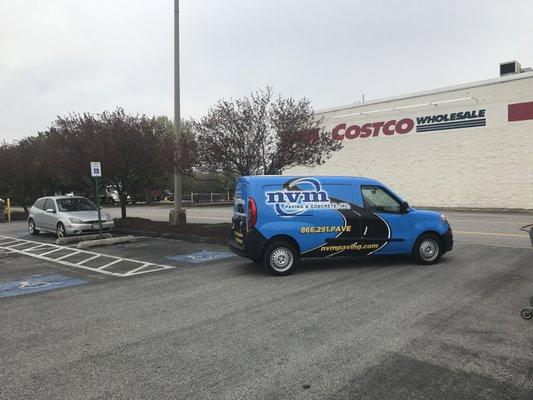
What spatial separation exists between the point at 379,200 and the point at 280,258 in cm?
234

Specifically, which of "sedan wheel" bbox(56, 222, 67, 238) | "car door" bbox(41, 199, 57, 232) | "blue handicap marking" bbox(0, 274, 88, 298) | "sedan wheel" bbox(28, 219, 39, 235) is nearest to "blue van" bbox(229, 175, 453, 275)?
"blue handicap marking" bbox(0, 274, 88, 298)

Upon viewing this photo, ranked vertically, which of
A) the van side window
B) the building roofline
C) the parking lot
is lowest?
the parking lot

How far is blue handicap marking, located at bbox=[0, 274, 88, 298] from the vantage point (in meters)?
7.93

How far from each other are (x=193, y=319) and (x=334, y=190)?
4.16 m

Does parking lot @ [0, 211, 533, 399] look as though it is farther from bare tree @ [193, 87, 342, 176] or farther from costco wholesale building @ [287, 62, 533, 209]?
costco wholesale building @ [287, 62, 533, 209]

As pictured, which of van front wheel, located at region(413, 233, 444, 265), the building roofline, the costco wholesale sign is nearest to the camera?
van front wheel, located at region(413, 233, 444, 265)

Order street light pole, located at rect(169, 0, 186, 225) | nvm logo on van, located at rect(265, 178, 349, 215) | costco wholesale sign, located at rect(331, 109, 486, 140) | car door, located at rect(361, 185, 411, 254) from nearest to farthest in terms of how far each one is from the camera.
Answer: nvm logo on van, located at rect(265, 178, 349, 215) < car door, located at rect(361, 185, 411, 254) < street light pole, located at rect(169, 0, 186, 225) < costco wholesale sign, located at rect(331, 109, 486, 140)

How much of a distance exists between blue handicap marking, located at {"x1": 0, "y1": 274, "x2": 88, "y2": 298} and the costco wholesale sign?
18411mm

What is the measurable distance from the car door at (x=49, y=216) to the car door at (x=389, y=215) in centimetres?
1103

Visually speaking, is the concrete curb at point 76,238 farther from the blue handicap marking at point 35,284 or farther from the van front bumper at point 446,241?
the van front bumper at point 446,241

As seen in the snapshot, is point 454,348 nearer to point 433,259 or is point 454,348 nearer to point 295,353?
point 295,353

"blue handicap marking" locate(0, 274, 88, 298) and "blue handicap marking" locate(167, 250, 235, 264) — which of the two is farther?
"blue handicap marking" locate(167, 250, 235, 264)

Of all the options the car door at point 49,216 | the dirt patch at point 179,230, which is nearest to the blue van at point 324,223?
the dirt patch at point 179,230

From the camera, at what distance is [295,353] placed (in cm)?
466
